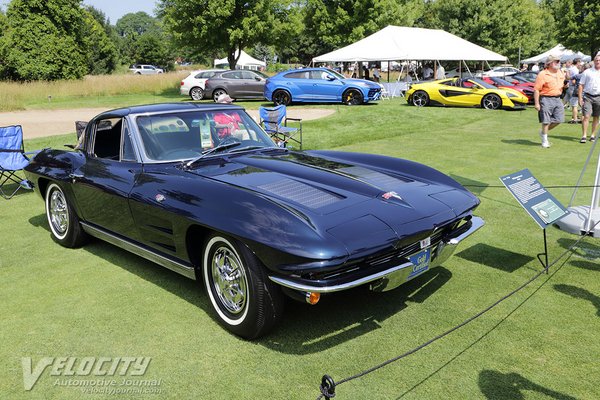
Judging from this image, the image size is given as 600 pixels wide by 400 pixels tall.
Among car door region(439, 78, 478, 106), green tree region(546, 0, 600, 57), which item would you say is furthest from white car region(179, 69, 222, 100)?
green tree region(546, 0, 600, 57)

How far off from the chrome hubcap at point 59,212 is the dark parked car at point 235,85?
17.7 metres

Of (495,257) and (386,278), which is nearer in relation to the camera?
(386,278)

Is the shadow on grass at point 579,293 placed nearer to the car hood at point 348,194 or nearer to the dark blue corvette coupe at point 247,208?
the dark blue corvette coupe at point 247,208

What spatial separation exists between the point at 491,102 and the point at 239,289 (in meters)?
18.1

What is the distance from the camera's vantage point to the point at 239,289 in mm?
3502

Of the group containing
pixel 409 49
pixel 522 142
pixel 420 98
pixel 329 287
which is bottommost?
pixel 522 142

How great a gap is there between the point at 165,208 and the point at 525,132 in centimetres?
1209

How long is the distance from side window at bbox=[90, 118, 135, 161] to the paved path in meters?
10.6

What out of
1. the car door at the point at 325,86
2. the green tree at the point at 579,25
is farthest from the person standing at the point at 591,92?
the green tree at the point at 579,25

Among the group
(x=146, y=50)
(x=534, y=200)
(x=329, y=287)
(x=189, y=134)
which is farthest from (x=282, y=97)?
(x=146, y=50)

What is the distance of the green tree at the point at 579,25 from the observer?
38875 millimetres

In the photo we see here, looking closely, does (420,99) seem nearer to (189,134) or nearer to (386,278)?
(189,134)

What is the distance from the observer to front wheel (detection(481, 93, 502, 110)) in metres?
19.2

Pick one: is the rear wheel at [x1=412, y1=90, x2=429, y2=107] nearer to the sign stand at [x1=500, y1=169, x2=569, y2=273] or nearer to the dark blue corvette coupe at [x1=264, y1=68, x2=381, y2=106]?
the dark blue corvette coupe at [x1=264, y1=68, x2=381, y2=106]
